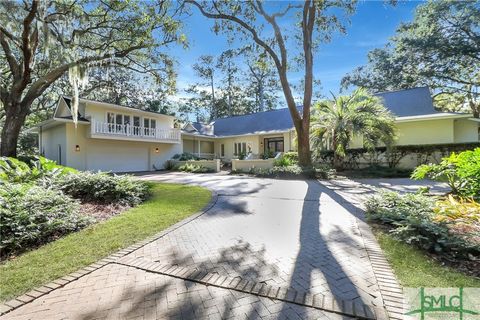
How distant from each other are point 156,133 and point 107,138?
4.00 metres

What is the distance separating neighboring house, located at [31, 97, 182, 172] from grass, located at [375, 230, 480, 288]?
17.1 meters

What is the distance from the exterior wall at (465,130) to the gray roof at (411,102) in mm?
1552

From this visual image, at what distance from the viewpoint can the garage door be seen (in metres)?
18.2

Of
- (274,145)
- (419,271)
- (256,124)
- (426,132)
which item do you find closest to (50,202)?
(419,271)

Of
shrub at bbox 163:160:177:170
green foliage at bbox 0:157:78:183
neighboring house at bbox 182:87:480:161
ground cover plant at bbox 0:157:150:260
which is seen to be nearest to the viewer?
ground cover plant at bbox 0:157:150:260

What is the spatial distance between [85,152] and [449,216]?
19.3 metres

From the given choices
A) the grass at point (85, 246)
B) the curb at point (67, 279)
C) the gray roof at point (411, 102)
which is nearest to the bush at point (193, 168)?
the grass at point (85, 246)

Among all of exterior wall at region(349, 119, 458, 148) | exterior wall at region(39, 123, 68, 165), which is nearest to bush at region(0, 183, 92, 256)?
exterior wall at region(39, 123, 68, 165)

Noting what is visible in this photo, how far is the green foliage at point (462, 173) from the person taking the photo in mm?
5598

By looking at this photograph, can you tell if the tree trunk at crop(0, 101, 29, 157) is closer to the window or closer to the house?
the house

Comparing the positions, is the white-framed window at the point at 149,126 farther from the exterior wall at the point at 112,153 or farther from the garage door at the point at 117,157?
the garage door at the point at 117,157

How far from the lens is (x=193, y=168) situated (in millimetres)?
18734

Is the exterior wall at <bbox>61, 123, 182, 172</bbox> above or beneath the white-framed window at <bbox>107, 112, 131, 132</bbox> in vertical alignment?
beneath

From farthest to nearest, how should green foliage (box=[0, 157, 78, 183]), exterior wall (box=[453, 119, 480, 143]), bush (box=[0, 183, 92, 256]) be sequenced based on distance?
exterior wall (box=[453, 119, 480, 143]) < green foliage (box=[0, 157, 78, 183]) < bush (box=[0, 183, 92, 256])
